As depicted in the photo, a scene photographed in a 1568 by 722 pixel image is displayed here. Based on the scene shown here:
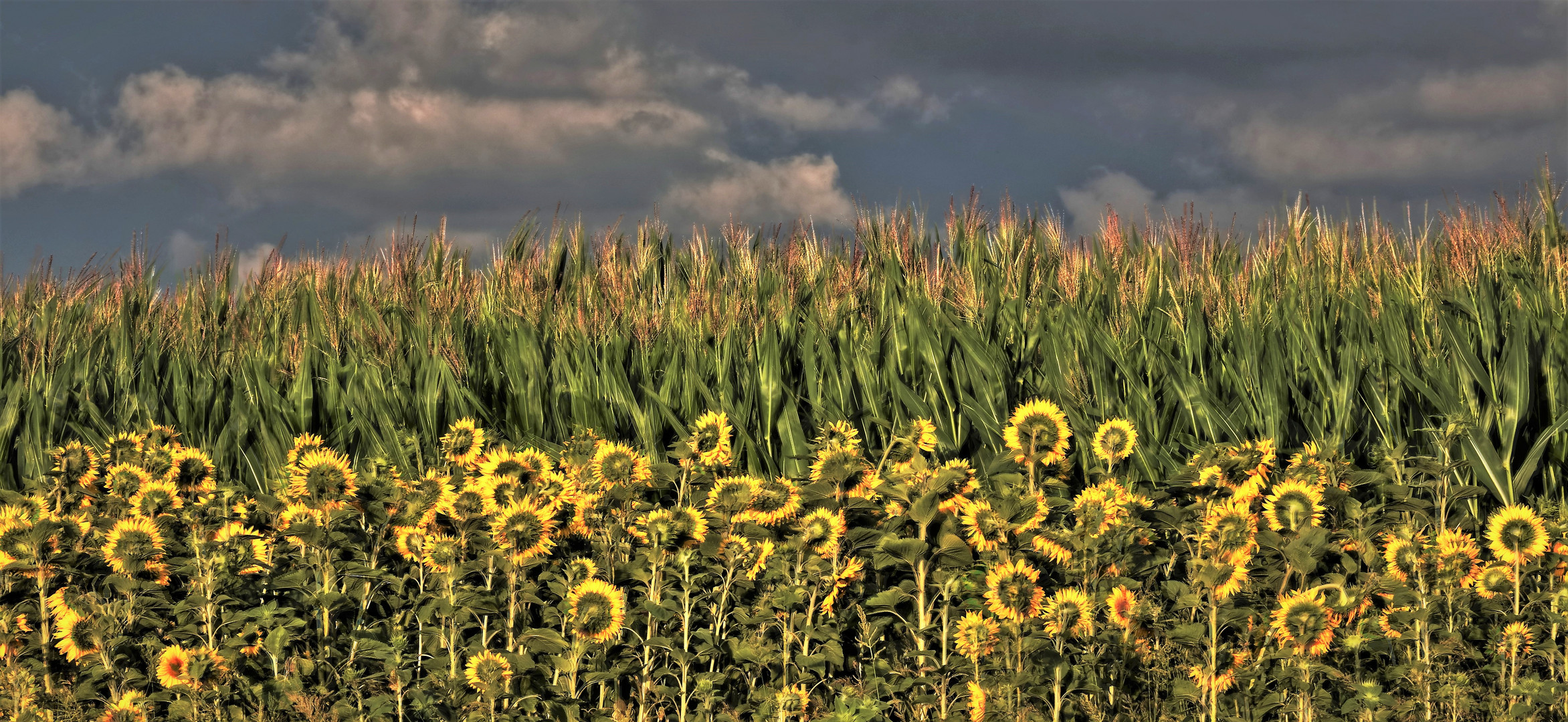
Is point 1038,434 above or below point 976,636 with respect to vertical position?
above

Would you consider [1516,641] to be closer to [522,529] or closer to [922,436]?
[922,436]

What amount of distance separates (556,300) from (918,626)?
14.2 feet

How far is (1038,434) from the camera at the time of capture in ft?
10.8

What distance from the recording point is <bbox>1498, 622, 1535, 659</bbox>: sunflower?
10.7ft

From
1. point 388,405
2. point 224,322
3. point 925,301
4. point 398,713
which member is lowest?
point 398,713

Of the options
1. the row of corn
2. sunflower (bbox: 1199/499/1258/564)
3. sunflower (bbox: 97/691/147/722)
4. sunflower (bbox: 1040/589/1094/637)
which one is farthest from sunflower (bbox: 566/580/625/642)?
sunflower (bbox: 1199/499/1258/564)

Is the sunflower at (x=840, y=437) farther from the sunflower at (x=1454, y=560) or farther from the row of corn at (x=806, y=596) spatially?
the sunflower at (x=1454, y=560)

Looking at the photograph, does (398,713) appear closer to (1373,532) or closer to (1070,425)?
(1070,425)

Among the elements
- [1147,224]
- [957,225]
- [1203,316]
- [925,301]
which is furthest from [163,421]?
[1147,224]

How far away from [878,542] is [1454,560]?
1.69 m

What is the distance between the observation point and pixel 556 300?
6.98 m

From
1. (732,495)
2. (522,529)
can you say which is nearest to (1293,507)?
(732,495)

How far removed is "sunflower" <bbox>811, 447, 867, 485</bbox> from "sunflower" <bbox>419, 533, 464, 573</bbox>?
3.58ft

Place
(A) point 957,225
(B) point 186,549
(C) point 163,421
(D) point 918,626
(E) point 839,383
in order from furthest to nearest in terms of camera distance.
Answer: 1. (A) point 957,225
2. (C) point 163,421
3. (E) point 839,383
4. (B) point 186,549
5. (D) point 918,626
